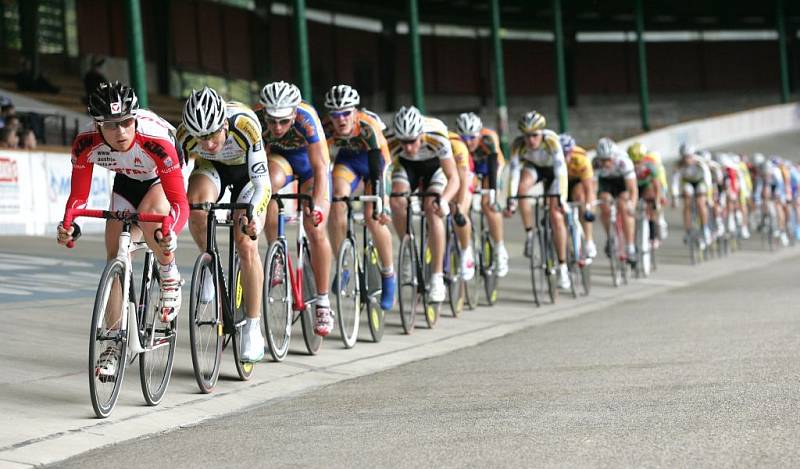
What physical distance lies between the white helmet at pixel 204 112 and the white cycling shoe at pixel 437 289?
3904 mm

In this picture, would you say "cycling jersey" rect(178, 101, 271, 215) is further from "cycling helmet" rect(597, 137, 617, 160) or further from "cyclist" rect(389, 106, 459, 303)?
"cycling helmet" rect(597, 137, 617, 160)

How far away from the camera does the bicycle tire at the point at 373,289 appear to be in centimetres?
920

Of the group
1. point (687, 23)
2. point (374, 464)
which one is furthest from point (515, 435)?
point (687, 23)

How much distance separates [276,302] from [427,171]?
332cm

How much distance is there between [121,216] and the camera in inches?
239

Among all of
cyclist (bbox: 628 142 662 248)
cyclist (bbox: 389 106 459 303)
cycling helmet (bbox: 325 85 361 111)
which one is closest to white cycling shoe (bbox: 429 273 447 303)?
cyclist (bbox: 389 106 459 303)

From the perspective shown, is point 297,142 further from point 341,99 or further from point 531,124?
point 531,124

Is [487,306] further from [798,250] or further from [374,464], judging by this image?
[798,250]

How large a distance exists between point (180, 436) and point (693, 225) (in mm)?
15145

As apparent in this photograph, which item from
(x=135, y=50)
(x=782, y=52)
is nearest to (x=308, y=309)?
(x=135, y=50)

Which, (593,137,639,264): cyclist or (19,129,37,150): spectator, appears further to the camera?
(19,129,37,150): spectator

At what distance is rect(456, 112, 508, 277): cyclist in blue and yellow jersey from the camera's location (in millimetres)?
12367

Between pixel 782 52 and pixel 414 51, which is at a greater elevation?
pixel 782 52

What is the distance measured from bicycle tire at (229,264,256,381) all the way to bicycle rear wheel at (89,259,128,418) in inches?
46.8
